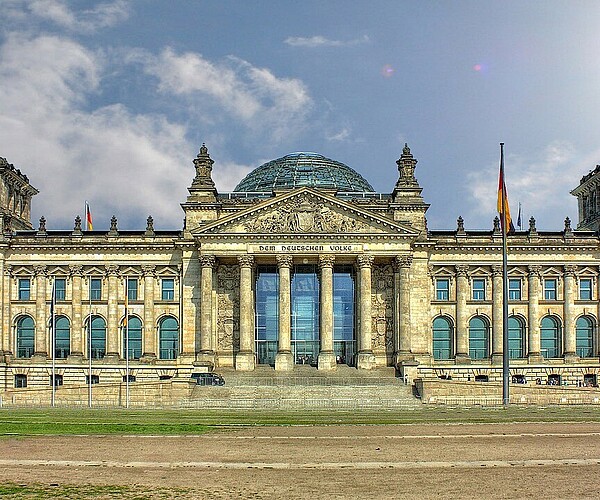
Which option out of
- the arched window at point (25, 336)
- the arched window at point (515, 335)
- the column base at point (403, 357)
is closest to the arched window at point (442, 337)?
the arched window at point (515, 335)

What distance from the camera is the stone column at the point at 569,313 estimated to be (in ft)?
306

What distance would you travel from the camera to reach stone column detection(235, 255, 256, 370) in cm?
8681

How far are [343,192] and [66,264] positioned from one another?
107 feet

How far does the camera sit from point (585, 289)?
95.2m

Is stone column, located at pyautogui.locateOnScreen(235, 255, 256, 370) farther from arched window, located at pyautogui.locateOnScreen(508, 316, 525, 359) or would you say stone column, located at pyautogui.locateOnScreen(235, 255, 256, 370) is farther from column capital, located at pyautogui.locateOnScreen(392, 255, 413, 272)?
arched window, located at pyautogui.locateOnScreen(508, 316, 525, 359)

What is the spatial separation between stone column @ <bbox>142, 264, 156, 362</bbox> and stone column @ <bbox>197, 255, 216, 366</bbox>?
23.5 feet

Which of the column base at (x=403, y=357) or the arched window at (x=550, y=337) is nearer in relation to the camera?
the column base at (x=403, y=357)

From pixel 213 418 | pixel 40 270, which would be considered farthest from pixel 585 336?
pixel 40 270

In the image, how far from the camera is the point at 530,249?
93.9m

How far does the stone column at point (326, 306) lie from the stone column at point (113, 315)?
2269 cm

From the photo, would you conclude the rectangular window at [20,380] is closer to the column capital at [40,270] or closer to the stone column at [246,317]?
the column capital at [40,270]

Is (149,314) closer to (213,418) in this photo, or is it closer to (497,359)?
(497,359)

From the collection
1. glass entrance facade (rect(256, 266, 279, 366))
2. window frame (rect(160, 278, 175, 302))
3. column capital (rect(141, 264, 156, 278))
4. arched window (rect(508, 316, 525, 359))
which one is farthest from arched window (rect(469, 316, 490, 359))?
column capital (rect(141, 264, 156, 278))

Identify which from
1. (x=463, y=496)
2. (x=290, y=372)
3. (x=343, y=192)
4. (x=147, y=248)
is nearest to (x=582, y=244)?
(x=343, y=192)
